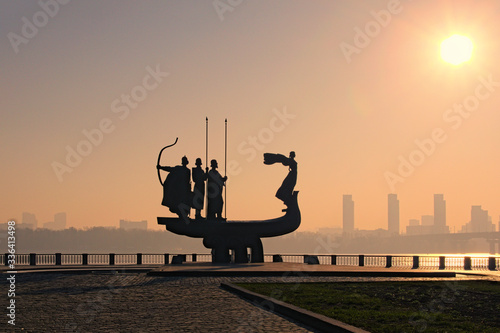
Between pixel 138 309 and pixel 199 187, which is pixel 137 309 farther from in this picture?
pixel 199 187

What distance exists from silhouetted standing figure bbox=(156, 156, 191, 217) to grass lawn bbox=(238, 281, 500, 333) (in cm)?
1142

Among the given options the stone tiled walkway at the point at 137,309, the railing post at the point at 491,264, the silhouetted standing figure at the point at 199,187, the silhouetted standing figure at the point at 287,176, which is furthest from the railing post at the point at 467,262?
the stone tiled walkway at the point at 137,309

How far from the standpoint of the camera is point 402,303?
13.9 metres

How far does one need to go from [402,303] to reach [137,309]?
19.0 ft

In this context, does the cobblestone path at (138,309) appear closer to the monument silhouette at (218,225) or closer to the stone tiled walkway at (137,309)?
the stone tiled walkway at (137,309)

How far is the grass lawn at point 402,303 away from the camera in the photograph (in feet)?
35.1

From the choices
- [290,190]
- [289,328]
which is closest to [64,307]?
[289,328]

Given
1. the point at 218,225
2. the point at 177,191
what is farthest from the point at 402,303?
the point at 177,191

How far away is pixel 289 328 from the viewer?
35.7ft

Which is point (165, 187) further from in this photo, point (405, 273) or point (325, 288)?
point (325, 288)

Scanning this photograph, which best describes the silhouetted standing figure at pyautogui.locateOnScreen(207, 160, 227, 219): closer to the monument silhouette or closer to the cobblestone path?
the monument silhouette

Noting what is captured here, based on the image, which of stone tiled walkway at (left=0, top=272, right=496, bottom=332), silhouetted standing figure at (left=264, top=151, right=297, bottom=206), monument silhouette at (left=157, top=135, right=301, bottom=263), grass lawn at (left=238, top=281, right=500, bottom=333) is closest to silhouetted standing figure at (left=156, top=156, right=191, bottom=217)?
monument silhouette at (left=157, top=135, right=301, bottom=263)

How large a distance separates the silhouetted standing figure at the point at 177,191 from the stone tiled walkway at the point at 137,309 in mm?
9765

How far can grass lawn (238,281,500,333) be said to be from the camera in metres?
10.7
